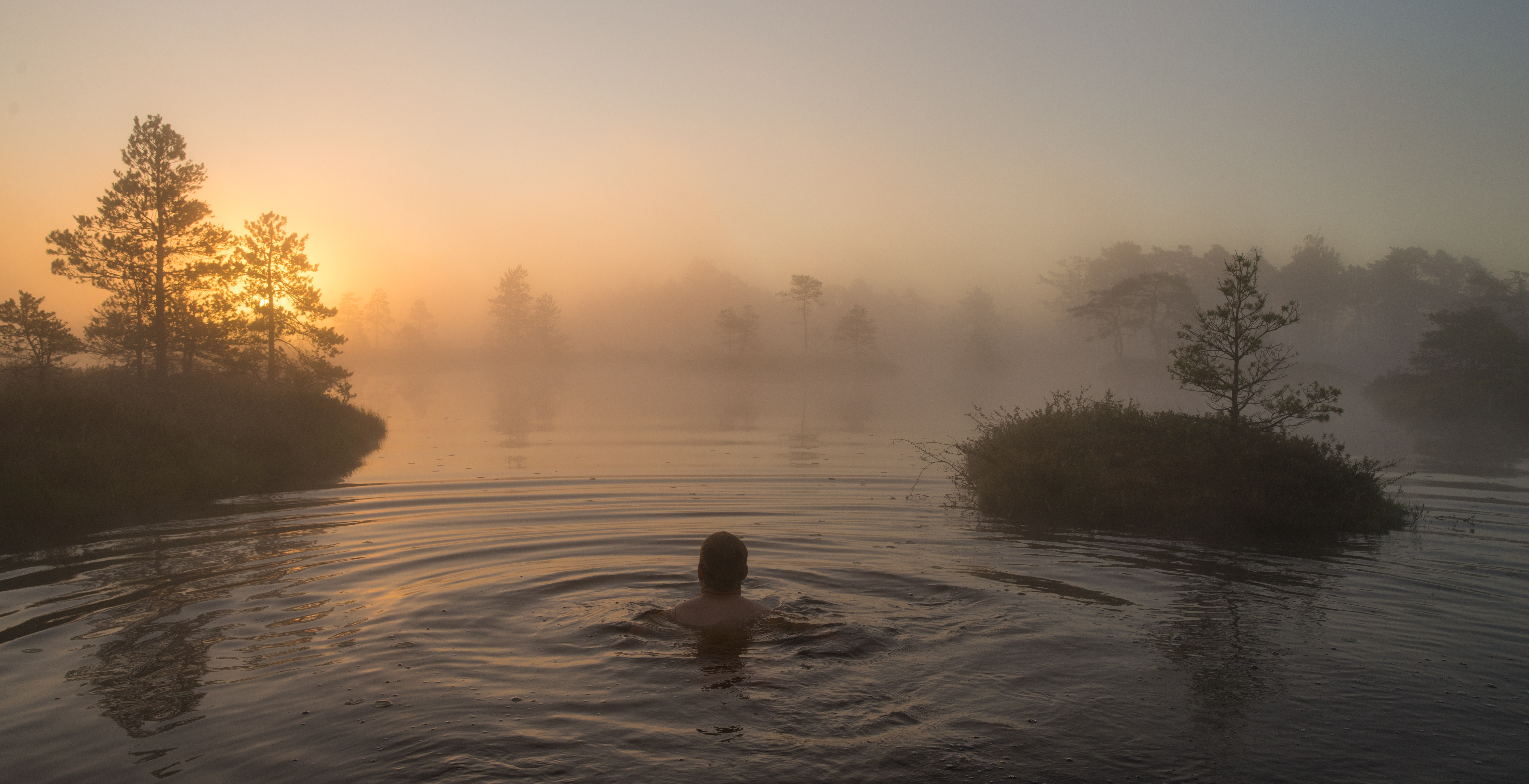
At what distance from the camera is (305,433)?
89.7 ft

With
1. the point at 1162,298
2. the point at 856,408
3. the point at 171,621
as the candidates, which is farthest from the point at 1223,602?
the point at 1162,298

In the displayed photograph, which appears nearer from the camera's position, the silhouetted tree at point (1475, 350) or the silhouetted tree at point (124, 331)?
the silhouetted tree at point (124, 331)

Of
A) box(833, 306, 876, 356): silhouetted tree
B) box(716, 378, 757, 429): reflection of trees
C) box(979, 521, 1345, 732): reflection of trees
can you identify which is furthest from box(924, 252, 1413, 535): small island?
box(833, 306, 876, 356): silhouetted tree

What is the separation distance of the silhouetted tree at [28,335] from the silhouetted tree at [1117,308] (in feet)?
309

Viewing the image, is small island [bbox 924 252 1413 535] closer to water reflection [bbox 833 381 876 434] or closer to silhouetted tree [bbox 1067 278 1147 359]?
water reflection [bbox 833 381 876 434]

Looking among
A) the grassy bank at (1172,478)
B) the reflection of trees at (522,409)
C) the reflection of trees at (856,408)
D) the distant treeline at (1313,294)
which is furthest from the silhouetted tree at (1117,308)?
the grassy bank at (1172,478)

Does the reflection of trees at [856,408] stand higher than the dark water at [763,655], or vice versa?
the reflection of trees at [856,408]

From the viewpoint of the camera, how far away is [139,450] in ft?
60.6

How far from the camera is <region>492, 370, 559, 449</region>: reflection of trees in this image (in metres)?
34.5

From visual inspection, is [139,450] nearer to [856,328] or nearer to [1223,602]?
[1223,602]

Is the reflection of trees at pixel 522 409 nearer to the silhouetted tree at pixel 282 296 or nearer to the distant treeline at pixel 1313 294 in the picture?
the silhouetted tree at pixel 282 296

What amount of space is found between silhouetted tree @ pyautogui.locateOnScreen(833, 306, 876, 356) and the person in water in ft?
376

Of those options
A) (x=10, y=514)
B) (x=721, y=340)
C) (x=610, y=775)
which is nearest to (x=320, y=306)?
(x=10, y=514)

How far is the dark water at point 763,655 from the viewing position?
5289 millimetres
